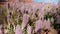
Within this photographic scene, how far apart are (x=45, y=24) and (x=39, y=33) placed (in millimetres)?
50

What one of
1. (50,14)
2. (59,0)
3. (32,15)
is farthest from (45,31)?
(59,0)

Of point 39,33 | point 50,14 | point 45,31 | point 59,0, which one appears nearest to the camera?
point 39,33

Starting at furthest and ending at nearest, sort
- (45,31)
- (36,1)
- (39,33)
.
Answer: (36,1), (45,31), (39,33)

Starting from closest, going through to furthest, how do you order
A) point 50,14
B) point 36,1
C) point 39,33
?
1. point 39,33
2. point 50,14
3. point 36,1

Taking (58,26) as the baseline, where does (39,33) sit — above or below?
above

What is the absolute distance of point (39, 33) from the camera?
0.60 m

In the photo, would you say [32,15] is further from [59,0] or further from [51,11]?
[59,0]

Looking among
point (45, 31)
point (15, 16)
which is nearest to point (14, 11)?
point (15, 16)

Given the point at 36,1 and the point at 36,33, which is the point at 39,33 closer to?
the point at 36,33

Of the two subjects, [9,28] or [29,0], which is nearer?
[9,28]

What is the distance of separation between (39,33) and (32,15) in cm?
16

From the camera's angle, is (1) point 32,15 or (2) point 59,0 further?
(2) point 59,0

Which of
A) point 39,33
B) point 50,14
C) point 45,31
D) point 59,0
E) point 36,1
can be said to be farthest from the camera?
point 36,1

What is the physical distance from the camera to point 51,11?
93 centimetres
